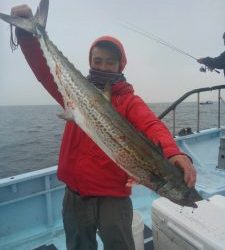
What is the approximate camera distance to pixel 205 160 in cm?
761

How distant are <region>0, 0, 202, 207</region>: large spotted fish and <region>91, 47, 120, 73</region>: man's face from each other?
0.94 ft

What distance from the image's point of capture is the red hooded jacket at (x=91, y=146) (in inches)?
104

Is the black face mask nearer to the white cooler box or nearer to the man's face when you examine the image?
the man's face

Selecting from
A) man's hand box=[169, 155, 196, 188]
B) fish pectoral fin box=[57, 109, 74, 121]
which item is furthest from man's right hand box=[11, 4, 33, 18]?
man's hand box=[169, 155, 196, 188]

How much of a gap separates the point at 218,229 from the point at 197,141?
5.43 meters

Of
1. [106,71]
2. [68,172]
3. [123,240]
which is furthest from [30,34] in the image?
[123,240]

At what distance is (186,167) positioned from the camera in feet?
6.97

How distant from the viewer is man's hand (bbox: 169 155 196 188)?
6.94 feet

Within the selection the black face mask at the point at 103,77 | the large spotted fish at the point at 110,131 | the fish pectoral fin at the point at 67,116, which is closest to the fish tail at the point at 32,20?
the large spotted fish at the point at 110,131

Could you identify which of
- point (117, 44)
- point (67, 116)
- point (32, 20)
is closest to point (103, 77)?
point (117, 44)

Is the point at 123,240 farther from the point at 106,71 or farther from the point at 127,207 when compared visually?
the point at 106,71

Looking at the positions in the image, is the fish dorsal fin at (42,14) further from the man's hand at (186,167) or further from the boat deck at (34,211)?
the boat deck at (34,211)

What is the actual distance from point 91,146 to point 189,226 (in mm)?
1221

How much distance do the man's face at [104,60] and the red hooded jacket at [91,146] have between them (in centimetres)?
12
